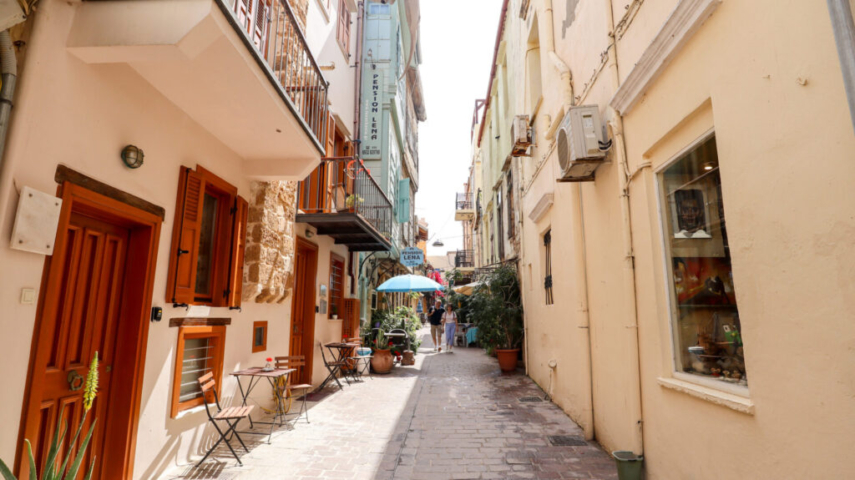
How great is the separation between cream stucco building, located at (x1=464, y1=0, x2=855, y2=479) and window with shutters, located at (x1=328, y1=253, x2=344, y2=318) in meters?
5.16

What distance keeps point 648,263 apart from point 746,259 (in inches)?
46.6

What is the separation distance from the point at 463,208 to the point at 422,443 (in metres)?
24.4

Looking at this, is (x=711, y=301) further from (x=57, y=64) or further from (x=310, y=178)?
(x=310, y=178)

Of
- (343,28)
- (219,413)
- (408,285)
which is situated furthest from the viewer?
(408,285)

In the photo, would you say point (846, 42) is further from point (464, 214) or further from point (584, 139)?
point (464, 214)

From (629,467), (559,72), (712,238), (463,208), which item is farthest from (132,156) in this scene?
Result: (463,208)

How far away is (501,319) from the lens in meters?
10.3

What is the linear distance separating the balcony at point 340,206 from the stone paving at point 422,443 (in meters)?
2.99

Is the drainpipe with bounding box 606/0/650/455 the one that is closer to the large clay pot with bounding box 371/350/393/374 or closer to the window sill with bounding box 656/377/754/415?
the window sill with bounding box 656/377/754/415

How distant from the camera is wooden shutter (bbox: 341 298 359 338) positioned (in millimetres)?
10016

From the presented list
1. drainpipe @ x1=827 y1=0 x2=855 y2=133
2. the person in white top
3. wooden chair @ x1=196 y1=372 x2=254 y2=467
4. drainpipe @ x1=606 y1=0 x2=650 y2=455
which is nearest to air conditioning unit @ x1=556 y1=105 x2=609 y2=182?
drainpipe @ x1=606 y1=0 x2=650 y2=455

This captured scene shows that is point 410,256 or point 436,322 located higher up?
point 410,256

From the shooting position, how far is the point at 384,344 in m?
10.8

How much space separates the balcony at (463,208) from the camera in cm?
2688
